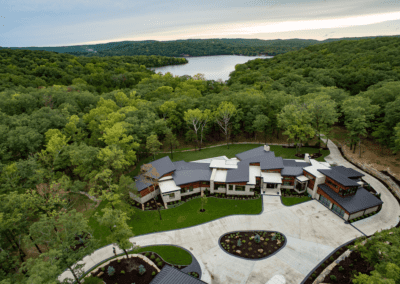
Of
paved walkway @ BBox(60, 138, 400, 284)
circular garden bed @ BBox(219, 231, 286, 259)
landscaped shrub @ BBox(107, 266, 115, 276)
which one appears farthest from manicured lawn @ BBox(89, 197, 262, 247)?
landscaped shrub @ BBox(107, 266, 115, 276)

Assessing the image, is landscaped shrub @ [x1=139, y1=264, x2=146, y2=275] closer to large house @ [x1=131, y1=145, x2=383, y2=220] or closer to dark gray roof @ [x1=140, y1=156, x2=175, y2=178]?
large house @ [x1=131, y1=145, x2=383, y2=220]

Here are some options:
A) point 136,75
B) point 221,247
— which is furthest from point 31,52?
point 221,247

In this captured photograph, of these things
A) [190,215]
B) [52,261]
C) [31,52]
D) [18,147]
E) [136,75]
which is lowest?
[190,215]

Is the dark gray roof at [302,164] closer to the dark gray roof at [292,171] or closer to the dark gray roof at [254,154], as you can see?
the dark gray roof at [292,171]

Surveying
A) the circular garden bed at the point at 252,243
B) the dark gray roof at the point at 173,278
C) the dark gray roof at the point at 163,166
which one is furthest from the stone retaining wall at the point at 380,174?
the dark gray roof at the point at 163,166

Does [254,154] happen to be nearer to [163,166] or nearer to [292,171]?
[292,171]

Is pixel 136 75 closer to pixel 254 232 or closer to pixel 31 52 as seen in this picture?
pixel 31 52

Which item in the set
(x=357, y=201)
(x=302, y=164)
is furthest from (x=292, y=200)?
(x=302, y=164)
